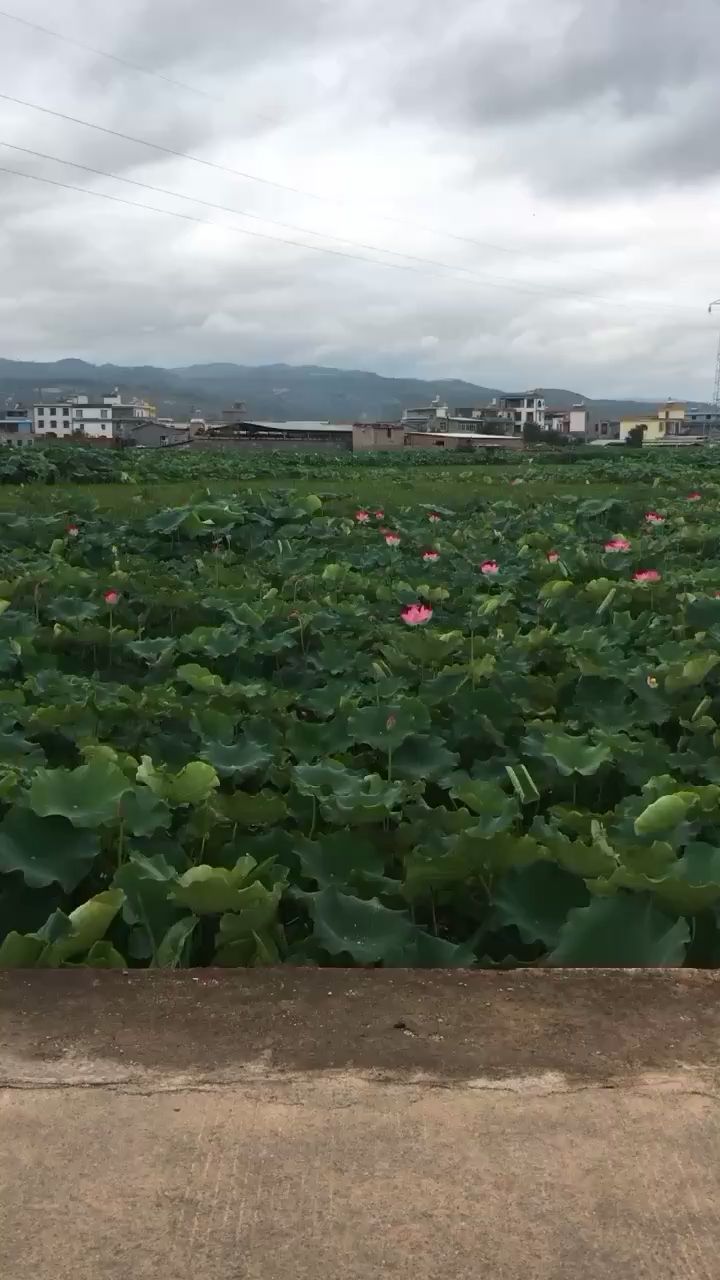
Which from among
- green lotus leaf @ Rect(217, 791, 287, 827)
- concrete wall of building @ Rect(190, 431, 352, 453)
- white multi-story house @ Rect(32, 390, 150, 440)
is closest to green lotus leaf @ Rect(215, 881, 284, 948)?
green lotus leaf @ Rect(217, 791, 287, 827)

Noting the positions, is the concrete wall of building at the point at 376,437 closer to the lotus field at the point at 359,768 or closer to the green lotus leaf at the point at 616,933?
the lotus field at the point at 359,768

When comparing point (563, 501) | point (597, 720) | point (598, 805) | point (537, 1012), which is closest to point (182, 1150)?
point (537, 1012)

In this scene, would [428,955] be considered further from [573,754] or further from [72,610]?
[72,610]

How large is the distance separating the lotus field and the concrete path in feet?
1.01

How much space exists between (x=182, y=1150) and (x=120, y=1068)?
242mm

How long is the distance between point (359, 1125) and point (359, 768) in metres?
1.97

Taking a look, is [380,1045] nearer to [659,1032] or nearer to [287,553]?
[659,1032]

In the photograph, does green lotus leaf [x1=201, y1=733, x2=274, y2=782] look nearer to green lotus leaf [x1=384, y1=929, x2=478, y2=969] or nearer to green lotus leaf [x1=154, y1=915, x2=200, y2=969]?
green lotus leaf [x1=154, y1=915, x2=200, y2=969]

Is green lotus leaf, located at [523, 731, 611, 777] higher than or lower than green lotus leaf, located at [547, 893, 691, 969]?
higher

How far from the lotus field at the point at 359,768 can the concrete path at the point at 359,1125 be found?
31cm

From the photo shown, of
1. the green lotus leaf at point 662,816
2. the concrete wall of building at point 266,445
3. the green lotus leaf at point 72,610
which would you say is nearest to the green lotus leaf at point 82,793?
the green lotus leaf at point 662,816

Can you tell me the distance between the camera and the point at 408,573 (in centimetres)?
690

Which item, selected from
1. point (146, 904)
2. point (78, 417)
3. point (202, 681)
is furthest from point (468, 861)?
point (78, 417)

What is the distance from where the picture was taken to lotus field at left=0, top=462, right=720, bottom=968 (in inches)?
90.3
